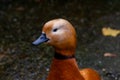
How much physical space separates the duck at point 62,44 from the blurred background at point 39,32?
1.06m

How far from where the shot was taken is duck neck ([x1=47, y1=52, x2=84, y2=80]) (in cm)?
255

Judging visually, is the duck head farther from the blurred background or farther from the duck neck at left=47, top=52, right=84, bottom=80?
the blurred background

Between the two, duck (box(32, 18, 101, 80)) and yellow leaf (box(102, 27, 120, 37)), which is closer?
duck (box(32, 18, 101, 80))

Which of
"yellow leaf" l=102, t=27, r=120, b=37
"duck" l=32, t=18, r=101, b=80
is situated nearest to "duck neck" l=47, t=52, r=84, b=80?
"duck" l=32, t=18, r=101, b=80

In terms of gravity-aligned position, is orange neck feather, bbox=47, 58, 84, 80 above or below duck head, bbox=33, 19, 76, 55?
below

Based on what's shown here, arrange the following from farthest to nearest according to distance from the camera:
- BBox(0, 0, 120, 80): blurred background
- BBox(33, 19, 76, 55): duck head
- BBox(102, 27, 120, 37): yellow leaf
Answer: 1. BBox(102, 27, 120, 37): yellow leaf
2. BBox(0, 0, 120, 80): blurred background
3. BBox(33, 19, 76, 55): duck head

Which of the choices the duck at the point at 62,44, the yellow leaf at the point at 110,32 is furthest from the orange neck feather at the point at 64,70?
the yellow leaf at the point at 110,32

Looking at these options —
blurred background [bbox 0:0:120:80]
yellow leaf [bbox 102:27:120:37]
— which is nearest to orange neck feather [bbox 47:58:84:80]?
blurred background [bbox 0:0:120:80]

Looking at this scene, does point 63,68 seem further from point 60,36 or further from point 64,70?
point 60,36

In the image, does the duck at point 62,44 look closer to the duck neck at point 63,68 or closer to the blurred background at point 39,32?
the duck neck at point 63,68

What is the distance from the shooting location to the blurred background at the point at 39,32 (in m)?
3.78

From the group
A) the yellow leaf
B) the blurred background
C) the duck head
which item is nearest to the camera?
the duck head

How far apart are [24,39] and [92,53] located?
743 millimetres

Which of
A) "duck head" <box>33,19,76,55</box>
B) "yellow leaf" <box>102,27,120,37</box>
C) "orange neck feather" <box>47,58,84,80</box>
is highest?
"yellow leaf" <box>102,27,120,37</box>
